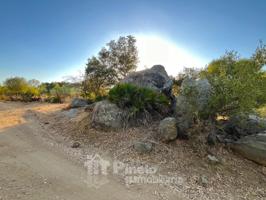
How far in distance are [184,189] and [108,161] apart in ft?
6.69

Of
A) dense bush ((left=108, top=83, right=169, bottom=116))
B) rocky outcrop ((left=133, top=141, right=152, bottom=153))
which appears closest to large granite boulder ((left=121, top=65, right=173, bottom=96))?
dense bush ((left=108, top=83, right=169, bottom=116))

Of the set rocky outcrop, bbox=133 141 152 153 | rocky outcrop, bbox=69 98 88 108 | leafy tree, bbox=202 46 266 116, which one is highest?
leafy tree, bbox=202 46 266 116

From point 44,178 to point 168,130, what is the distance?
3416 millimetres

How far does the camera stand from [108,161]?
541 centimetres

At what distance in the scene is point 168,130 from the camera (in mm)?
6051

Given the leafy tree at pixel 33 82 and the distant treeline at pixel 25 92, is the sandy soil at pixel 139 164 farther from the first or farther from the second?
the leafy tree at pixel 33 82

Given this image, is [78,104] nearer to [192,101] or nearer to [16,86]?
[192,101]

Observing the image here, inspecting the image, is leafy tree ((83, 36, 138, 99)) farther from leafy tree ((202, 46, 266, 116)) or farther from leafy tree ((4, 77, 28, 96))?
leafy tree ((202, 46, 266, 116))

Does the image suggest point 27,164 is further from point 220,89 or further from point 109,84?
point 109,84

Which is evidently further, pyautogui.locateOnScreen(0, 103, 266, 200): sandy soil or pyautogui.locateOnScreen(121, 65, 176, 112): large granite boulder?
pyautogui.locateOnScreen(121, 65, 176, 112): large granite boulder

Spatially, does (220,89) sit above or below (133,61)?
below

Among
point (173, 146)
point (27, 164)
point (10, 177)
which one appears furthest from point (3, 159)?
point (173, 146)

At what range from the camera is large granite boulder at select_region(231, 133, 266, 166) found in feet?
17.6

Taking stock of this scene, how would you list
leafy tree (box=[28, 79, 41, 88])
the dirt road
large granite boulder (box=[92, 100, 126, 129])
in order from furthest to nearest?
leafy tree (box=[28, 79, 41, 88])
large granite boulder (box=[92, 100, 126, 129])
the dirt road
